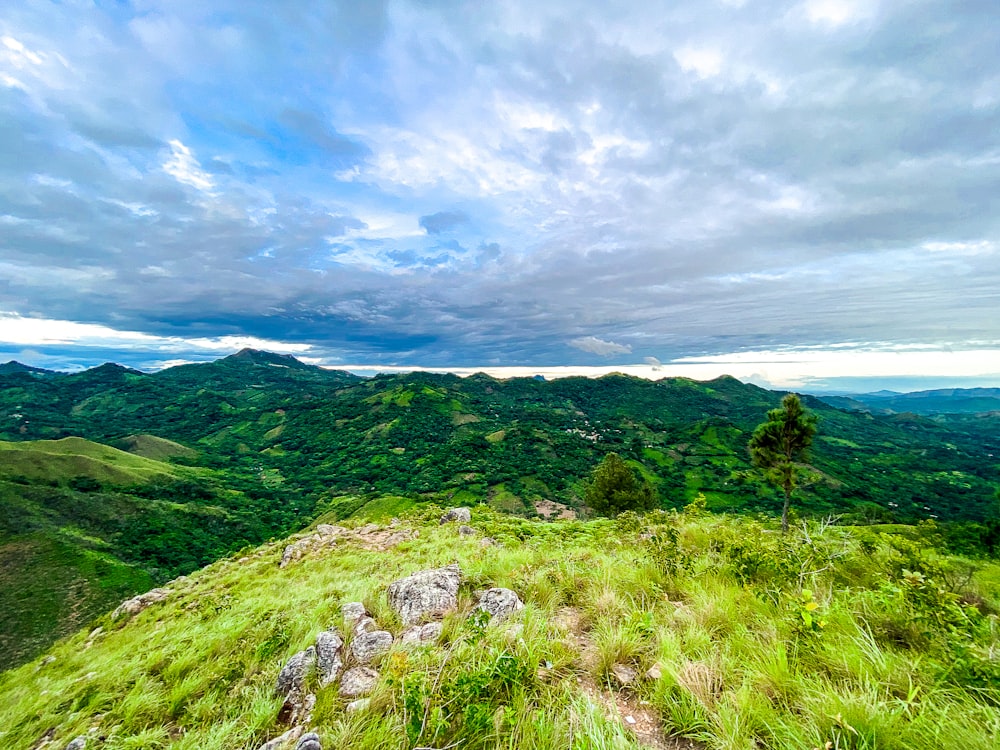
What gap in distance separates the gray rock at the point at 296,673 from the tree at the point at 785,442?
31.9 m

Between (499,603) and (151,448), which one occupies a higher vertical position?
(499,603)

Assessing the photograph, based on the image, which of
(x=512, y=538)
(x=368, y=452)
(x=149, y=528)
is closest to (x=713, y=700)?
(x=512, y=538)

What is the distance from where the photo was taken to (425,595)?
20.7 ft

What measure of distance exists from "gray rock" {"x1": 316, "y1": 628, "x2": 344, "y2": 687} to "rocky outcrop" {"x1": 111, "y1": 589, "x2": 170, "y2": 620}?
12.9 meters

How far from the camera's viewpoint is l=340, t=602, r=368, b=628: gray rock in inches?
230

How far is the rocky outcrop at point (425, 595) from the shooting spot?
19.6 ft

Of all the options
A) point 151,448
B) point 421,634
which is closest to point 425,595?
point 421,634

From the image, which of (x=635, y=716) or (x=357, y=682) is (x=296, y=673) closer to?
(x=357, y=682)

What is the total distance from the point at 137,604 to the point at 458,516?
11.6 m

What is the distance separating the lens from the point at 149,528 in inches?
3302

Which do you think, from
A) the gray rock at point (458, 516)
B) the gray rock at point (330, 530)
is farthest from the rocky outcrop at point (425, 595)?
the gray rock at point (330, 530)

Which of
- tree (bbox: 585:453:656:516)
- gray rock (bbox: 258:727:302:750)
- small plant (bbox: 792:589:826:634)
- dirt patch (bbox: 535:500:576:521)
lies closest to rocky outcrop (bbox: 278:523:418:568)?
gray rock (bbox: 258:727:302:750)

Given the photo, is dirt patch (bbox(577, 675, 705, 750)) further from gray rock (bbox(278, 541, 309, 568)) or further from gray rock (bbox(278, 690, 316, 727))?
gray rock (bbox(278, 541, 309, 568))

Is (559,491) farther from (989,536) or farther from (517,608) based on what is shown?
(517,608)
